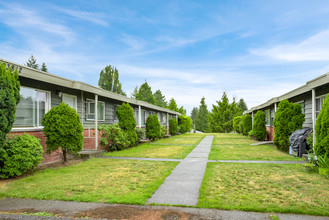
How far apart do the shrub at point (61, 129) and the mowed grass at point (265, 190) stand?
175 inches

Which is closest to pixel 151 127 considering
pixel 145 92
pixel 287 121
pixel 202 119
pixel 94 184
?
pixel 287 121

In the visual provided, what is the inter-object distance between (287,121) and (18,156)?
416 inches

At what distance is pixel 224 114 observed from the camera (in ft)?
149

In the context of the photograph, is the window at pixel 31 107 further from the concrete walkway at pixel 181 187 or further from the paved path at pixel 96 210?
the concrete walkway at pixel 181 187

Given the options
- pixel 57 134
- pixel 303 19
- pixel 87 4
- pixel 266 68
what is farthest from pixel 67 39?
pixel 266 68

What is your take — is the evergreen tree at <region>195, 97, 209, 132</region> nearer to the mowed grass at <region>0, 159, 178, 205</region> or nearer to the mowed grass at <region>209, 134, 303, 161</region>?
the mowed grass at <region>209, 134, 303, 161</region>

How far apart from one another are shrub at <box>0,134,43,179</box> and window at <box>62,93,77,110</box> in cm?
378

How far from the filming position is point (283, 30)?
14.8m

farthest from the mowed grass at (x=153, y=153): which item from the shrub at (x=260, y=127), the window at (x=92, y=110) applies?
the shrub at (x=260, y=127)

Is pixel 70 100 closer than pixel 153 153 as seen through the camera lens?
Yes

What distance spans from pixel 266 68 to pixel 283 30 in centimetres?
841

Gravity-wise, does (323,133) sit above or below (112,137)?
above

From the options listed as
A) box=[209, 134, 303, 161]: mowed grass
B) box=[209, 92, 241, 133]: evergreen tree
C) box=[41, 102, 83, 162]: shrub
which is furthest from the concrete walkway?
box=[209, 92, 241, 133]: evergreen tree

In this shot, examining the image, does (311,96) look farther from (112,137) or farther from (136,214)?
(136,214)
